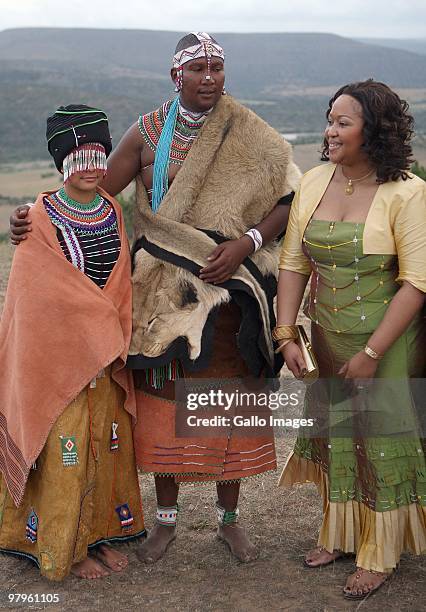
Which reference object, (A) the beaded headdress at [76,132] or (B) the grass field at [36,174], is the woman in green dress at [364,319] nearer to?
(A) the beaded headdress at [76,132]

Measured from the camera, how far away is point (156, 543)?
12.1 ft

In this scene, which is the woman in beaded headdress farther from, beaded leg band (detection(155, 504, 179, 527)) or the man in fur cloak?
beaded leg band (detection(155, 504, 179, 527))

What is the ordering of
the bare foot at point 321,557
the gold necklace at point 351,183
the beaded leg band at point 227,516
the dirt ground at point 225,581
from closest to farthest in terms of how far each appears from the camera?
the gold necklace at point 351,183 → the dirt ground at point 225,581 → the bare foot at point 321,557 → the beaded leg band at point 227,516

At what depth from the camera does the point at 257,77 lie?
341ft

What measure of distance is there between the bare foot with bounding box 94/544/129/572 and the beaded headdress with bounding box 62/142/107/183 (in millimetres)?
1565

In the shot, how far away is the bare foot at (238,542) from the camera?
3.65m

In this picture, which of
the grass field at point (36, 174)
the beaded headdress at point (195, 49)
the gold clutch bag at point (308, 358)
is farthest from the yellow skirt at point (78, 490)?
the grass field at point (36, 174)

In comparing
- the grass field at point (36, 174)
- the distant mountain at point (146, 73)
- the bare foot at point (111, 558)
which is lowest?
the distant mountain at point (146, 73)

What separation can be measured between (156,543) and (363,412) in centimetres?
112

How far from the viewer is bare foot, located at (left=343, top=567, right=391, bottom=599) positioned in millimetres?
3285

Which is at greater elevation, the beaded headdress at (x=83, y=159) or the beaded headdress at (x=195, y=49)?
the beaded headdress at (x=195, y=49)

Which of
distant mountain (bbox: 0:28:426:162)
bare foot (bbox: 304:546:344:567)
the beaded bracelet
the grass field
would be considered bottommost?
distant mountain (bbox: 0:28:426:162)

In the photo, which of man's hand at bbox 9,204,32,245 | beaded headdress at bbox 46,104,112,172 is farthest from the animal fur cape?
man's hand at bbox 9,204,32,245

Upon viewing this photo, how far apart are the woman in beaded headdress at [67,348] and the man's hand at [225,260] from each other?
1.06ft
